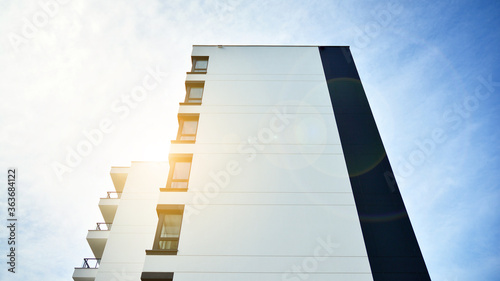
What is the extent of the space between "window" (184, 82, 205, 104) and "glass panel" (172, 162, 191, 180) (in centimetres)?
411

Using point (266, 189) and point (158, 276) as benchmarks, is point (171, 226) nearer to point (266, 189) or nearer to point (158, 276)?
point (158, 276)

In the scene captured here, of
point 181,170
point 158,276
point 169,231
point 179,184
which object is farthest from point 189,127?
point 158,276

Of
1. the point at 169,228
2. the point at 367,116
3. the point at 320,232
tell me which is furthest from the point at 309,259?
the point at 367,116

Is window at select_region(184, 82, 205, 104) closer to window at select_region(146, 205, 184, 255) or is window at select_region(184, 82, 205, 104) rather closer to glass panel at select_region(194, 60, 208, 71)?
glass panel at select_region(194, 60, 208, 71)

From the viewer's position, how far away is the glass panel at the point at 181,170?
39.3ft

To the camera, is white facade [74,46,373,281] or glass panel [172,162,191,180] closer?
white facade [74,46,373,281]

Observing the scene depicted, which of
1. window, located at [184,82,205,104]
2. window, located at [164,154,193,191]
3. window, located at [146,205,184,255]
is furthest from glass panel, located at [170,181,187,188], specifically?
window, located at [184,82,205,104]

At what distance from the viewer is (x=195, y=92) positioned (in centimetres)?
1523

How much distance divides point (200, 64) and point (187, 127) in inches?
199

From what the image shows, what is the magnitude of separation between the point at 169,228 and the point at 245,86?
27.7 feet

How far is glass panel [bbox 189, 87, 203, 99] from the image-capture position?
49.3 ft

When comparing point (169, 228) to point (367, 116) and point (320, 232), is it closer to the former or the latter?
point (320, 232)

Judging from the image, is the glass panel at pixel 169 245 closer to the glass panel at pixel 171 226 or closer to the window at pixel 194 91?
the glass panel at pixel 171 226

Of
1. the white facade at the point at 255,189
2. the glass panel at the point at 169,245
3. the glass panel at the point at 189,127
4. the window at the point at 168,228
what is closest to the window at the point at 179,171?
the white facade at the point at 255,189
